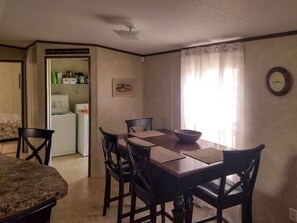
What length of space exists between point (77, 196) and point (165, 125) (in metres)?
1.75

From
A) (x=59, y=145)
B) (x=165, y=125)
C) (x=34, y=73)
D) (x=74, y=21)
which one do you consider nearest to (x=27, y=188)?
(x=74, y=21)

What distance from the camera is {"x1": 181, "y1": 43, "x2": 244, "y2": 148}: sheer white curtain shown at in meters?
2.70

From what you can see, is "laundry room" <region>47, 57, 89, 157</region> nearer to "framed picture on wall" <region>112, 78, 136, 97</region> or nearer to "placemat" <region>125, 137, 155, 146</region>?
"framed picture on wall" <region>112, 78, 136, 97</region>

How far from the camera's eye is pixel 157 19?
87.0 inches

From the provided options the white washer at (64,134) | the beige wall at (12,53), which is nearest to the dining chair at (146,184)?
the white washer at (64,134)

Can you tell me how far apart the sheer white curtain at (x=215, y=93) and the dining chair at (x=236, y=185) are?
643 mm

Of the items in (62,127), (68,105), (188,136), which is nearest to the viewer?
(188,136)

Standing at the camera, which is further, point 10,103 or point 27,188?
point 10,103

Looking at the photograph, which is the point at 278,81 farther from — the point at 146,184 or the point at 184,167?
the point at 146,184

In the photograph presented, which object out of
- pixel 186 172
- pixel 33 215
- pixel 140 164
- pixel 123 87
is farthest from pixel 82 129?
pixel 33 215

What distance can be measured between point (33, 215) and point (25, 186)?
1.62ft

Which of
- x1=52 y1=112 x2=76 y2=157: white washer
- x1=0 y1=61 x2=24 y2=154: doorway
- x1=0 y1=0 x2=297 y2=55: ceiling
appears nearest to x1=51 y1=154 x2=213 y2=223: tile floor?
x1=52 y1=112 x2=76 y2=157: white washer

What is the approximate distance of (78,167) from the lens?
14.5 ft

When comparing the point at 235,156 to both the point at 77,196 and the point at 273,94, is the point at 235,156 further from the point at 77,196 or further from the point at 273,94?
the point at 77,196
